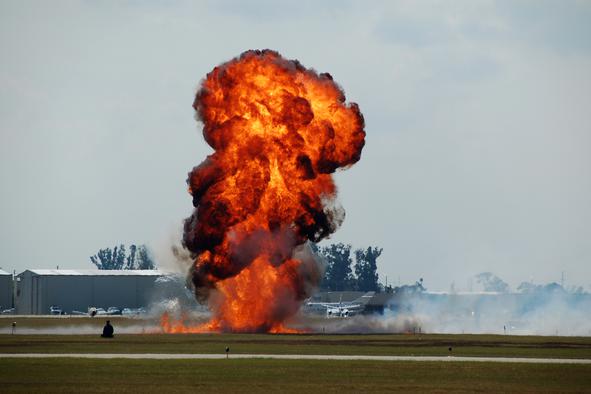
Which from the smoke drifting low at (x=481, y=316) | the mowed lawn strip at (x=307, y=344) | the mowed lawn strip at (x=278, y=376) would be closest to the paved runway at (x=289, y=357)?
the mowed lawn strip at (x=278, y=376)

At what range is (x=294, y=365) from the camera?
78625mm

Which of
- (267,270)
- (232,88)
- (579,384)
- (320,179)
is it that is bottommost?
(579,384)

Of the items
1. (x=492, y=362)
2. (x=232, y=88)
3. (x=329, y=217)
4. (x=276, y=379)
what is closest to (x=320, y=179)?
(x=329, y=217)

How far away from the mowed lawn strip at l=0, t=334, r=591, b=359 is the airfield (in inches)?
3.2

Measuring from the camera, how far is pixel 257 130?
12988 centimetres

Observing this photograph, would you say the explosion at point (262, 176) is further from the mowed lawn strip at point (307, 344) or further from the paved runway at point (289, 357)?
the paved runway at point (289, 357)

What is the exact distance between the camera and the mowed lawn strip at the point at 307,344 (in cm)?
9369

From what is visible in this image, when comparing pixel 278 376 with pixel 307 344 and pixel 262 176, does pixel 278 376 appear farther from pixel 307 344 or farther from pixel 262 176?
pixel 262 176

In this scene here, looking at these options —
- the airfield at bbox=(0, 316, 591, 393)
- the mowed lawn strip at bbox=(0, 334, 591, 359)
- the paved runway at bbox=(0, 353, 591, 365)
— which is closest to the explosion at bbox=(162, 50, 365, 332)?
the mowed lawn strip at bbox=(0, 334, 591, 359)

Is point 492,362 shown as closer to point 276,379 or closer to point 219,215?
point 276,379

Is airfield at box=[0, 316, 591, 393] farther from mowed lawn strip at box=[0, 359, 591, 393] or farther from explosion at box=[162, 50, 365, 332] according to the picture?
explosion at box=[162, 50, 365, 332]

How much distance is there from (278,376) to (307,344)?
34310mm

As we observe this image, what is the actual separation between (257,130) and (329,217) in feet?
39.0

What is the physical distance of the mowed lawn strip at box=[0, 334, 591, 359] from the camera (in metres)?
93.7
